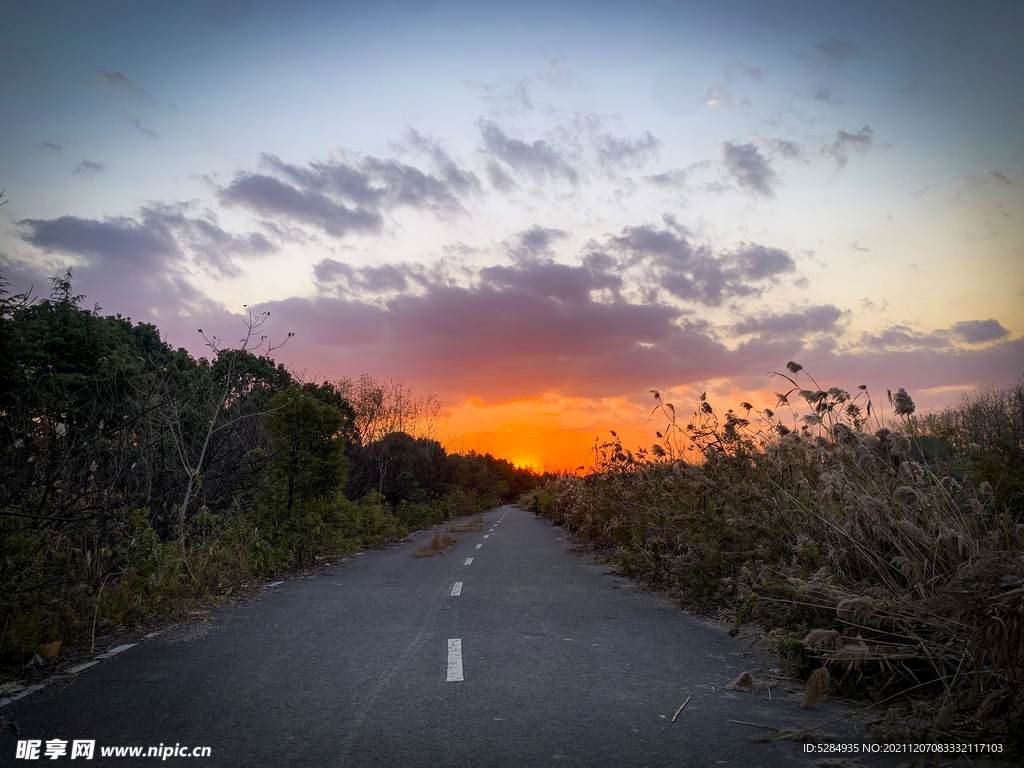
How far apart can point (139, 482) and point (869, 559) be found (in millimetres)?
11705

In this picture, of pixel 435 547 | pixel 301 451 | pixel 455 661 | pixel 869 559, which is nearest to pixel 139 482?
pixel 301 451

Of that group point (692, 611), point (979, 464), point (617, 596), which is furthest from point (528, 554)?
point (979, 464)

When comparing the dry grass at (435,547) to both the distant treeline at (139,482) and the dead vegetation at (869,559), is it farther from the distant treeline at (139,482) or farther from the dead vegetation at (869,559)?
the dead vegetation at (869,559)

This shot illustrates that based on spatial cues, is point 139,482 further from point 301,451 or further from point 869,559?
point 869,559

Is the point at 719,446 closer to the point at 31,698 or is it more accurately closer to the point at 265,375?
the point at 31,698

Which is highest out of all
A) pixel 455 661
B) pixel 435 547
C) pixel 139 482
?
pixel 139 482

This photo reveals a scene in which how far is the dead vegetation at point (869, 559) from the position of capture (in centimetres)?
443

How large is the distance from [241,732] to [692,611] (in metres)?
6.93

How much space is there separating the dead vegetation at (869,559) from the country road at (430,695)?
0.59 m

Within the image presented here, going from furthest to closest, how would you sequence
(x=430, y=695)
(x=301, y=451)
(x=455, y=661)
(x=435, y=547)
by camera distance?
(x=435, y=547)
(x=301, y=451)
(x=455, y=661)
(x=430, y=695)

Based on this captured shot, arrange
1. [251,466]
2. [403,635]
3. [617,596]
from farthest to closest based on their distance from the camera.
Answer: [251,466]
[617,596]
[403,635]

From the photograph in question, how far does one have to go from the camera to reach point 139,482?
11.6m

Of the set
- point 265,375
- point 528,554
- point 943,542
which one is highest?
point 265,375

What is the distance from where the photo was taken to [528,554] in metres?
18.6
